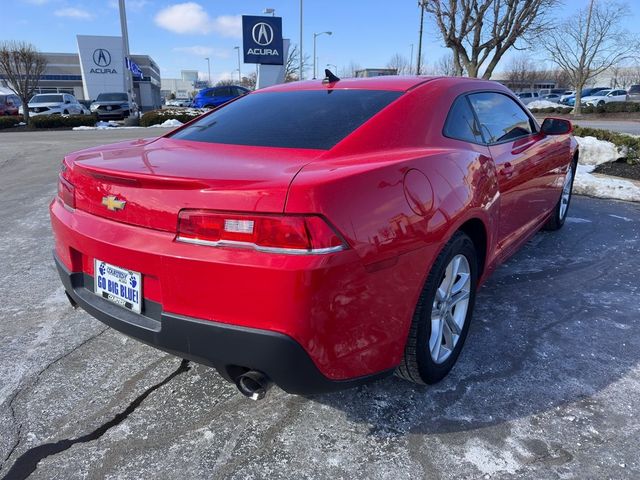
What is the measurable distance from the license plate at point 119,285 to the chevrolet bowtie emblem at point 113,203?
9.5 inches

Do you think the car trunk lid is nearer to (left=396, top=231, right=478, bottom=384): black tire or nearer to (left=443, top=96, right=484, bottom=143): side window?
(left=396, top=231, right=478, bottom=384): black tire

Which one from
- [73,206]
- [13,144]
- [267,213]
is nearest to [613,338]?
[267,213]

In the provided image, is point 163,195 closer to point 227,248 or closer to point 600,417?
point 227,248

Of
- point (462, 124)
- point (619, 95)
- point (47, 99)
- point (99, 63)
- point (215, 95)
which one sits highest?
point (99, 63)

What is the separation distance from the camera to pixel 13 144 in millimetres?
13758

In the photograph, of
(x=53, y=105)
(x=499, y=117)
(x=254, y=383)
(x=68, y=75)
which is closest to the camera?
(x=254, y=383)

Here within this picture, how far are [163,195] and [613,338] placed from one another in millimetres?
2772

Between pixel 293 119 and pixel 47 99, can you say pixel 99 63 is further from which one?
pixel 293 119

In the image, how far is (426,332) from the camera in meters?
2.27

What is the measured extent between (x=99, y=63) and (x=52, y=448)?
A: 58.7m

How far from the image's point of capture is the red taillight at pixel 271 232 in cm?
170

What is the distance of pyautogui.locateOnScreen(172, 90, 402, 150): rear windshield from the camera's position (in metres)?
2.41

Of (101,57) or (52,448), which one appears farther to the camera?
(101,57)

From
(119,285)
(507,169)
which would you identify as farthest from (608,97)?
(119,285)
